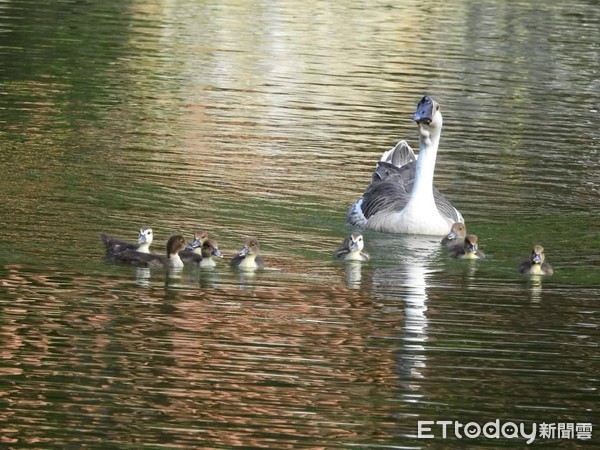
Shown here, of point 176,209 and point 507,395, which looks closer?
point 507,395

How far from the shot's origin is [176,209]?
2030 cm

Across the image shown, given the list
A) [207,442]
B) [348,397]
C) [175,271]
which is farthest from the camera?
[175,271]

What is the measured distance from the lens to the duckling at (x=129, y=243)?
56.4 ft

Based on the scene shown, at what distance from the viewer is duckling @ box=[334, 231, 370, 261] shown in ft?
58.1

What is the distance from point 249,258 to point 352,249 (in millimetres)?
1283

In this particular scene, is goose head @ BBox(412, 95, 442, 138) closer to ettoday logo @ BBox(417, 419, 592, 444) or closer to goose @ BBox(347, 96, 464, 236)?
goose @ BBox(347, 96, 464, 236)

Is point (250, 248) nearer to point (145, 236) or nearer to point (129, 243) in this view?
point (145, 236)

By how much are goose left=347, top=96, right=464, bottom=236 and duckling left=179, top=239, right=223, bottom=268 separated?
10.4 ft

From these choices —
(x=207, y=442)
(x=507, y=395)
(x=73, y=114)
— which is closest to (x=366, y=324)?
(x=507, y=395)

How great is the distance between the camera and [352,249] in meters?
17.8

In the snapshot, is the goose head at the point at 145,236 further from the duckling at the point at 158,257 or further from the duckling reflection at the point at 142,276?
the duckling reflection at the point at 142,276

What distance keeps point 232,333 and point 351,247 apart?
11.5 ft

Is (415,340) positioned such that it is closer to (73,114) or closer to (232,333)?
(232,333)

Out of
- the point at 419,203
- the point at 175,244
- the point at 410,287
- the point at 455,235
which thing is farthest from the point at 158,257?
the point at 419,203
